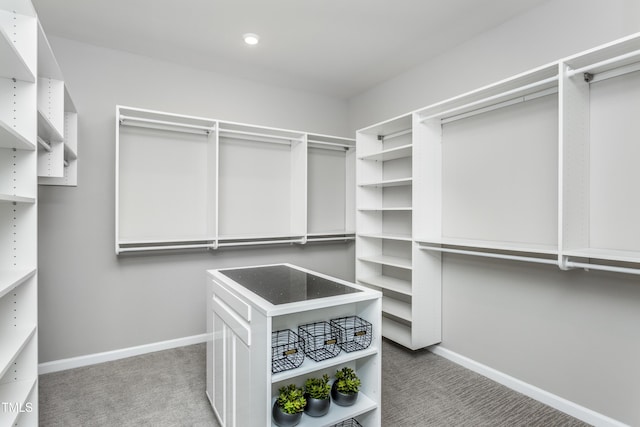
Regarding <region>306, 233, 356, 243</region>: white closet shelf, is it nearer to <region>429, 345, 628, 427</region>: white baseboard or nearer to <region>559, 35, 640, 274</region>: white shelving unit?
<region>429, 345, 628, 427</region>: white baseboard

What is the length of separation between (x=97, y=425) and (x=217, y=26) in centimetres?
286

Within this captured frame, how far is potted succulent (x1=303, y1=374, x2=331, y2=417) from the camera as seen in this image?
5.06ft

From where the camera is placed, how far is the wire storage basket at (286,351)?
1474 mm

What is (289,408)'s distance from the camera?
1462 mm

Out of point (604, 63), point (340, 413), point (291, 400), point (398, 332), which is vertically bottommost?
point (398, 332)

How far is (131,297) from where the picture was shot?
3.02 meters

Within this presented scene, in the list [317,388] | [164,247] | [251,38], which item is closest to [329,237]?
[164,247]

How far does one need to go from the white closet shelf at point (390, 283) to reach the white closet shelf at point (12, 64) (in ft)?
9.17

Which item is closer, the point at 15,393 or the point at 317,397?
the point at 15,393

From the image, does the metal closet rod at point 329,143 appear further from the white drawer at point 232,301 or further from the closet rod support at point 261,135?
the white drawer at point 232,301

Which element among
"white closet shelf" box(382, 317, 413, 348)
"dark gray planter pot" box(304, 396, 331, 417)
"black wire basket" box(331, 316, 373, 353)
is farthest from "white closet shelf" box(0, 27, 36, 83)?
"white closet shelf" box(382, 317, 413, 348)

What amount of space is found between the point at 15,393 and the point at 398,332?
2648 millimetres

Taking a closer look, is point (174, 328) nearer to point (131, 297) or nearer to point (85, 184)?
point (131, 297)

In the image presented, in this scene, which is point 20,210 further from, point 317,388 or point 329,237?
point 329,237
